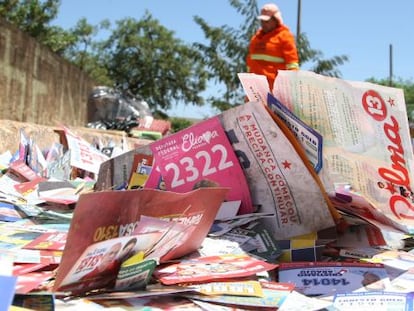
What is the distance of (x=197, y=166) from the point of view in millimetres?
1755

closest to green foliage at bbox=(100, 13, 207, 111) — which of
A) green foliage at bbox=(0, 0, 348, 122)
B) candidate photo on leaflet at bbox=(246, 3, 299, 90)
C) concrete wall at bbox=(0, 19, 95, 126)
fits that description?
green foliage at bbox=(0, 0, 348, 122)

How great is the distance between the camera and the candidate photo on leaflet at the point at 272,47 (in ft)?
12.9

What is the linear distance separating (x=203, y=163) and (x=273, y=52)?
7.92 feet

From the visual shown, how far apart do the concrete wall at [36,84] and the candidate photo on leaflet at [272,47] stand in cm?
285

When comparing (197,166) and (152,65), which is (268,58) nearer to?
(197,166)

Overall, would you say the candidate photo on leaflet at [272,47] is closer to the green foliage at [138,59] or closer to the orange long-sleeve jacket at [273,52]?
the orange long-sleeve jacket at [273,52]

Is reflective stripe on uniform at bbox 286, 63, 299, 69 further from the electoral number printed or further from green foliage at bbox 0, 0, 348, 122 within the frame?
green foliage at bbox 0, 0, 348, 122

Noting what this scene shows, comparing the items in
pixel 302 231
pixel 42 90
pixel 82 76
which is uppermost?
pixel 82 76

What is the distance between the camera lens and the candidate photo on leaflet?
3924mm

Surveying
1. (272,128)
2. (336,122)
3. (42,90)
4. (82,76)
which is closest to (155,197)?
(272,128)

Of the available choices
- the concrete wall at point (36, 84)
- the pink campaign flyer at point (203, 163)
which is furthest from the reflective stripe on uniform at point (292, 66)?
the concrete wall at point (36, 84)

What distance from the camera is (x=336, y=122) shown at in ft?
5.41

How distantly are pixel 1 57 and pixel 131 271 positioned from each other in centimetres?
505

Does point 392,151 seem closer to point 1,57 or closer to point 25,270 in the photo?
point 25,270
